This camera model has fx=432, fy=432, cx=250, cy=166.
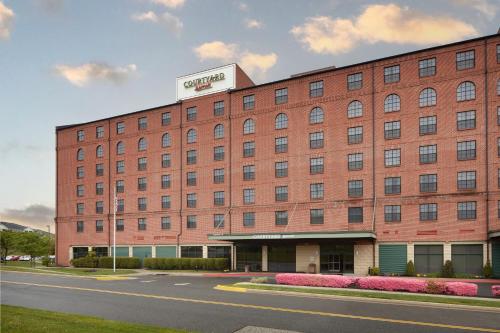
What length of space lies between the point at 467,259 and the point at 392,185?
9.12 meters

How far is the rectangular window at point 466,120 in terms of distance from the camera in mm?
38906

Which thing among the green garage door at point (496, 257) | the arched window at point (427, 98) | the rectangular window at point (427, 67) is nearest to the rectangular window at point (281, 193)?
the arched window at point (427, 98)

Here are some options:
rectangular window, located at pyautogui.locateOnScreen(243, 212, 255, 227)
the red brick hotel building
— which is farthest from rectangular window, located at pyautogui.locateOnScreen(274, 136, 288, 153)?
rectangular window, located at pyautogui.locateOnScreen(243, 212, 255, 227)

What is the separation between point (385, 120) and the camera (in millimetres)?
42656

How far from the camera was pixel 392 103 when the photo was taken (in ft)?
140

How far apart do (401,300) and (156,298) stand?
43.0 feet

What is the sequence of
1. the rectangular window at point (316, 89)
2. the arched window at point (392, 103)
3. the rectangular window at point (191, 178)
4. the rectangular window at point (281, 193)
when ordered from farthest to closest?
the rectangular window at point (191, 178)
the rectangular window at point (281, 193)
the rectangular window at point (316, 89)
the arched window at point (392, 103)

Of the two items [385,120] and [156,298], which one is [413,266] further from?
[156,298]

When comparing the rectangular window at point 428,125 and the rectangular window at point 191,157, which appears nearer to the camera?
the rectangular window at point 428,125

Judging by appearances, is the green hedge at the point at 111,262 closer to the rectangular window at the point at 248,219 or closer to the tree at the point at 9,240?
the rectangular window at the point at 248,219

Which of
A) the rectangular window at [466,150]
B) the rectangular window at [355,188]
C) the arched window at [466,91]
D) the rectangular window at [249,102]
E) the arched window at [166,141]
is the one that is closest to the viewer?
the rectangular window at [466,150]

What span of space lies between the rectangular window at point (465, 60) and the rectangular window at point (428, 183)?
10.3 metres

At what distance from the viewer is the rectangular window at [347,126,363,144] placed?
43.7 meters

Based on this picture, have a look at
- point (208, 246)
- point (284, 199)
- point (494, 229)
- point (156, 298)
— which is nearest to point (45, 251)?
point (208, 246)
